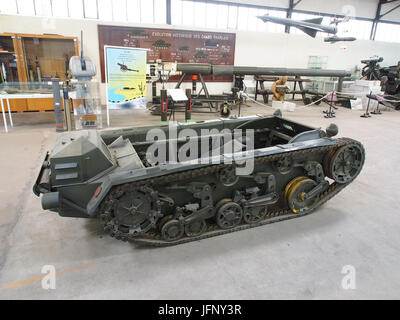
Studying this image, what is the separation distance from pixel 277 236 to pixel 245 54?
40.0 feet

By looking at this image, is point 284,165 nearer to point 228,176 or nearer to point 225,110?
point 228,176

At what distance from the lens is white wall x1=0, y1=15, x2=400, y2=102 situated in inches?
430

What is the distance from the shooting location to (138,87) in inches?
328

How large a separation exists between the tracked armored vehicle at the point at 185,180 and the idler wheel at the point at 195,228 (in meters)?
0.01

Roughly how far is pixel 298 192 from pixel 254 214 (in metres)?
0.61

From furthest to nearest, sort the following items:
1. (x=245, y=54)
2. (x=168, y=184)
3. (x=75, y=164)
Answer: (x=245, y=54) < (x=168, y=184) < (x=75, y=164)

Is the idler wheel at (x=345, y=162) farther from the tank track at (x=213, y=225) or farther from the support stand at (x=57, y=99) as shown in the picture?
the support stand at (x=57, y=99)

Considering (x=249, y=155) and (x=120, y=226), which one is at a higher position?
(x=249, y=155)

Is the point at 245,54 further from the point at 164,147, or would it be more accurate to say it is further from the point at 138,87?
the point at 164,147

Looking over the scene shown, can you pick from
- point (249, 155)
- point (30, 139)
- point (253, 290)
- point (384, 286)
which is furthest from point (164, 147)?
point (30, 139)

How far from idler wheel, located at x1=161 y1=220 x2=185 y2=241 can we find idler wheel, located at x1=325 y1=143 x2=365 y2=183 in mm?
1970

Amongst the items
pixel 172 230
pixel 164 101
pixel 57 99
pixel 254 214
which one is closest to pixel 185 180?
pixel 172 230

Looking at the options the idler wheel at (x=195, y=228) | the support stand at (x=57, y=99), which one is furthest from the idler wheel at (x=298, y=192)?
the support stand at (x=57, y=99)

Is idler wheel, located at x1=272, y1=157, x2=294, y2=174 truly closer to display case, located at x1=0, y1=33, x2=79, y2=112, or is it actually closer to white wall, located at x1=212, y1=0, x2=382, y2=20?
display case, located at x1=0, y1=33, x2=79, y2=112
